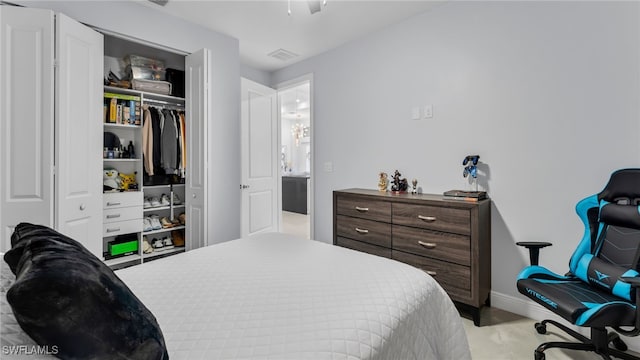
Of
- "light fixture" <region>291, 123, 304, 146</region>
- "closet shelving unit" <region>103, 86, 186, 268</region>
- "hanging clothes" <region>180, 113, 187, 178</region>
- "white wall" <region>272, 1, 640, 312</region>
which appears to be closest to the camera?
"white wall" <region>272, 1, 640, 312</region>

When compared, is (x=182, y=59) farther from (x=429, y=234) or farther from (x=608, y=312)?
(x=608, y=312)

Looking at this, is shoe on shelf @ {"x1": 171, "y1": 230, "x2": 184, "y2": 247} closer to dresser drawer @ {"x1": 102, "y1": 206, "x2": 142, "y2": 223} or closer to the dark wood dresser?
dresser drawer @ {"x1": 102, "y1": 206, "x2": 142, "y2": 223}

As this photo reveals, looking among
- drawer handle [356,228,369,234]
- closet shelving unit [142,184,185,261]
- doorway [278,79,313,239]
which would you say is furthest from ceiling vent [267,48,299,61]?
drawer handle [356,228,369,234]

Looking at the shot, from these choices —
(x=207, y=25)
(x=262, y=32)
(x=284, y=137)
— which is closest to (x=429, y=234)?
(x=262, y=32)

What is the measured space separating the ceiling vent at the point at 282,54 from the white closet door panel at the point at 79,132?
191cm

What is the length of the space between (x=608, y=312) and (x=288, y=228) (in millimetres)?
4536

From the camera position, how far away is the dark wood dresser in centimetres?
218

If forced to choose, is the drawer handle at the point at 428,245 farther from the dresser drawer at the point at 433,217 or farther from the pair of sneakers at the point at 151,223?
the pair of sneakers at the point at 151,223

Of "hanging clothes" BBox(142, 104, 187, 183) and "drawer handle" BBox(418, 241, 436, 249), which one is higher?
"hanging clothes" BBox(142, 104, 187, 183)

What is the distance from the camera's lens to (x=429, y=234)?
93.7 inches

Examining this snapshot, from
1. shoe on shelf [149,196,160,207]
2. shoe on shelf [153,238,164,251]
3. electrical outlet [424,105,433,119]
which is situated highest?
electrical outlet [424,105,433,119]

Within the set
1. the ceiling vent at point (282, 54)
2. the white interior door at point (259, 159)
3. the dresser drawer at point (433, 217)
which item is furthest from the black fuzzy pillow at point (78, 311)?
the ceiling vent at point (282, 54)

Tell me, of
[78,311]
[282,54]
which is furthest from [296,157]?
[78,311]

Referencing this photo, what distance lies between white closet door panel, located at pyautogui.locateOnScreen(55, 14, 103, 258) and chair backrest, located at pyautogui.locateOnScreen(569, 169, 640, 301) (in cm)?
353
